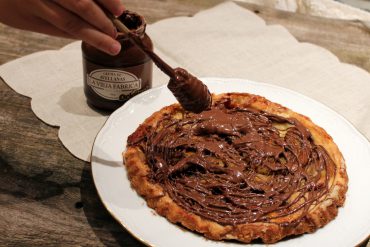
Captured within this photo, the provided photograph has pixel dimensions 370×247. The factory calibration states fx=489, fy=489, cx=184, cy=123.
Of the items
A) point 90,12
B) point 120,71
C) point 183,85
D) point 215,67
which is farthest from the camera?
point 215,67

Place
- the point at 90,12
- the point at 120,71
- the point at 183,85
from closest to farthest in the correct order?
1. the point at 90,12
2. the point at 183,85
3. the point at 120,71

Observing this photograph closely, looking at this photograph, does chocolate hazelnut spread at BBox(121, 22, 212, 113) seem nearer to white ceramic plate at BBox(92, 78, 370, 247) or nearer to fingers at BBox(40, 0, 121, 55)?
fingers at BBox(40, 0, 121, 55)

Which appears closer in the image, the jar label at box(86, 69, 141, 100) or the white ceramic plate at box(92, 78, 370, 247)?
the white ceramic plate at box(92, 78, 370, 247)

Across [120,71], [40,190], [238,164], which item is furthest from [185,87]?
[40,190]

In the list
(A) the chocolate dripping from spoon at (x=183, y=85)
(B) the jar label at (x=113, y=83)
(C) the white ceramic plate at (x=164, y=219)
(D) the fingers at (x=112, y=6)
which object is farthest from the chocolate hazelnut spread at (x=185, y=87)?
(B) the jar label at (x=113, y=83)

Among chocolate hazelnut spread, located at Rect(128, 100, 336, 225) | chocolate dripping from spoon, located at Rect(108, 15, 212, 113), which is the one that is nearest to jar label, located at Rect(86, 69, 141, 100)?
chocolate hazelnut spread, located at Rect(128, 100, 336, 225)

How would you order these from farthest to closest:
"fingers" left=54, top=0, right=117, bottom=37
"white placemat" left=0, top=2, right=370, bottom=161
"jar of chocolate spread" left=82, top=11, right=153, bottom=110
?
1. "white placemat" left=0, top=2, right=370, bottom=161
2. "jar of chocolate spread" left=82, top=11, right=153, bottom=110
3. "fingers" left=54, top=0, right=117, bottom=37

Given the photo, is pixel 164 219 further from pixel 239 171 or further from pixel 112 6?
pixel 112 6
